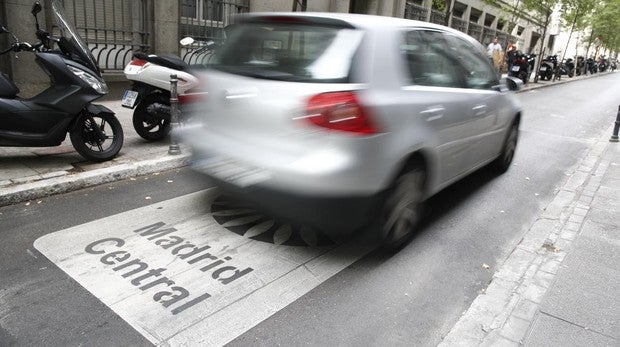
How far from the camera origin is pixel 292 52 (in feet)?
11.8

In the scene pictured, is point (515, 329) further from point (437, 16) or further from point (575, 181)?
point (437, 16)

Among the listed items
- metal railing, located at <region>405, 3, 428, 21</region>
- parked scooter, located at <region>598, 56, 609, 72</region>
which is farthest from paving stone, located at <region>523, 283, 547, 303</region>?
parked scooter, located at <region>598, 56, 609, 72</region>

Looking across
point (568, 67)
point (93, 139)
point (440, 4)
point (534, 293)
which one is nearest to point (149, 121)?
point (93, 139)

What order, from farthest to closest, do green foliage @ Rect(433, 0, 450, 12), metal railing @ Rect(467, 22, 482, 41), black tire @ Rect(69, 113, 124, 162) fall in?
1. metal railing @ Rect(467, 22, 482, 41)
2. green foliage @ Rect(433, 0, 450, 12)
3. black tire @ Rect(69, 113, 124, 162)

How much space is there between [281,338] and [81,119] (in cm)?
376

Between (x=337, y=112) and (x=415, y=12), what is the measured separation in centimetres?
1931

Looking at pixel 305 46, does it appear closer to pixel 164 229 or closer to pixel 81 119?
pixel 164 229

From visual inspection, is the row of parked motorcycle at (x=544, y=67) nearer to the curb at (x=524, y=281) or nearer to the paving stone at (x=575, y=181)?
the paving stone at (x=575, y=181)

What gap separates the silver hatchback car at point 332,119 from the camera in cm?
323

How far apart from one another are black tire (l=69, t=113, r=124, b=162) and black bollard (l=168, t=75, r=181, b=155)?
62cm

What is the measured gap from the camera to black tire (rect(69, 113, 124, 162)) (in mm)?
5258

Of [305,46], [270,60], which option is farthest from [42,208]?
[305,46]

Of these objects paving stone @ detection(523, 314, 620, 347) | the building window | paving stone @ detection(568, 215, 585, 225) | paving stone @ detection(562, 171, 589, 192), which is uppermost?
the building window

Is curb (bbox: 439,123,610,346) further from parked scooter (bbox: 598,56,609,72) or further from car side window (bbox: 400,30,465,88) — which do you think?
parked scooter (bbox: 598,56,609,72)
